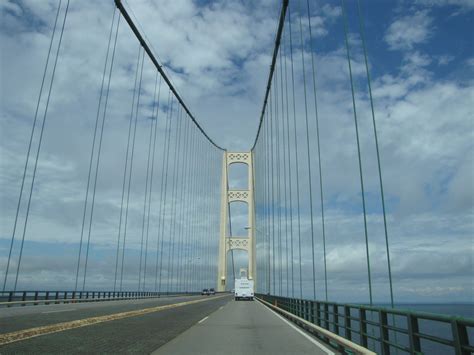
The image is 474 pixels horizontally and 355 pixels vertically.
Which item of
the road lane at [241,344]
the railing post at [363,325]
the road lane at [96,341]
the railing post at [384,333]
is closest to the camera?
the railing post at [384,333]

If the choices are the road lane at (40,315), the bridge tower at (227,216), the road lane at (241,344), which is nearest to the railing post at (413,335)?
the road lane at (241,344)

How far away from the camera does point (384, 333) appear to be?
7609mm

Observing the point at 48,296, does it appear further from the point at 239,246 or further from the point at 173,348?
the point at 239,246

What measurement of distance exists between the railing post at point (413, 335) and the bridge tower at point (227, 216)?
63.9 m

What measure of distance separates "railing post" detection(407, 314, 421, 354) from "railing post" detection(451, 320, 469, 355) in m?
1.19

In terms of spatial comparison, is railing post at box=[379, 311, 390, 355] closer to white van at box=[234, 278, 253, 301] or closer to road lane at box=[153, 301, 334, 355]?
road lane at box=[153, 301, 334, 355]

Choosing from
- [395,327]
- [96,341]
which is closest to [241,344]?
[96,341]

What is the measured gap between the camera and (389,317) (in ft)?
26.1

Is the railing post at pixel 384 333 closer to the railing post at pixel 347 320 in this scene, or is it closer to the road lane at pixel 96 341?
the railing post at pixel 347 320

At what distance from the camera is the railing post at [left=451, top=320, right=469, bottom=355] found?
479 cm

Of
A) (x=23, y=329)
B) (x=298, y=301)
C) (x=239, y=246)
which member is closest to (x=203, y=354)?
(x=23, y=329)

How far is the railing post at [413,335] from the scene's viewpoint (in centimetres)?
611

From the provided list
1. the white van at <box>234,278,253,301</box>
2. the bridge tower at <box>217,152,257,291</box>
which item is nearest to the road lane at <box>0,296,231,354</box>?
the white van at <box>234,278,253,301</box>

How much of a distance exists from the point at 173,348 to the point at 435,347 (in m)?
140
